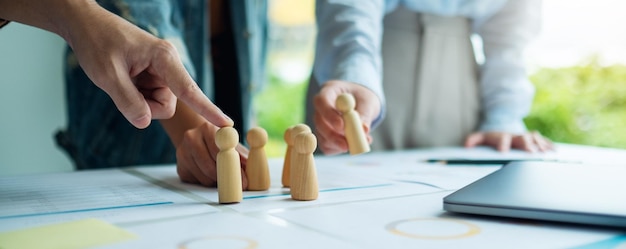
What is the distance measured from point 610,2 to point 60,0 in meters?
3.23

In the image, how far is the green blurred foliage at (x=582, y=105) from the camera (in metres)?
3.64

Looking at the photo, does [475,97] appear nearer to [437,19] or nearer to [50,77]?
[437,19]

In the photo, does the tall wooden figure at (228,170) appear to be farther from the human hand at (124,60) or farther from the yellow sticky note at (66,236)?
the yellow sticky note at (66,236)

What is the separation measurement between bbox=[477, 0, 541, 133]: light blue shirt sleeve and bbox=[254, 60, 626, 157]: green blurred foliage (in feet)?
6.68

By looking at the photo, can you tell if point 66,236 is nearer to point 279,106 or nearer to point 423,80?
point 423,80

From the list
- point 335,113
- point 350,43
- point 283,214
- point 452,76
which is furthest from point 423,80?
point 283,214

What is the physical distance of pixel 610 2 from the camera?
3113 mm

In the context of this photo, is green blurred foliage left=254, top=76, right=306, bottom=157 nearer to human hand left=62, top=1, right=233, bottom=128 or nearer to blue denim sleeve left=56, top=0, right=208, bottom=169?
blue denim sleeve left=56, top=0, right=208, bottom=169

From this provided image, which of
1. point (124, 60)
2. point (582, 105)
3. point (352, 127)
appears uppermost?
point (124, 60)

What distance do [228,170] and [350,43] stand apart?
0.62 m

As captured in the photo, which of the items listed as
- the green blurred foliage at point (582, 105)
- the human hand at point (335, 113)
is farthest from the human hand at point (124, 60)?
the green blurred foliage at point (582, 105)

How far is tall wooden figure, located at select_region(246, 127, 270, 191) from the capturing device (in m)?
0.75

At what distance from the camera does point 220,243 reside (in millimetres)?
473

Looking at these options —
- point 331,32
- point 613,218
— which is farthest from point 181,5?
point 613,218
